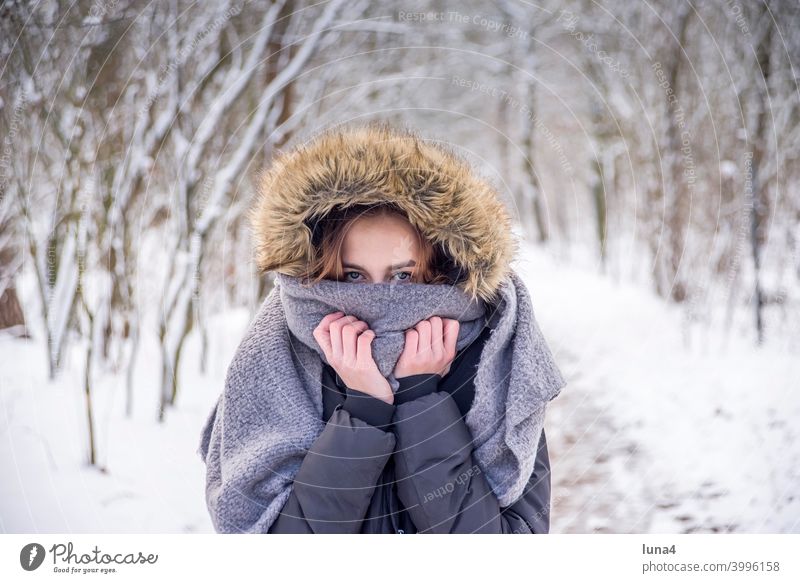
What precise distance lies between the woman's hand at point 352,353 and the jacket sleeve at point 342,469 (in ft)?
0.05

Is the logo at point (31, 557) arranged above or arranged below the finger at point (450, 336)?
below

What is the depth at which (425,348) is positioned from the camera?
740mm

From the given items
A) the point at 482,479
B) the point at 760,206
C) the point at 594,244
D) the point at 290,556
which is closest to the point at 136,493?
the point at 290,556

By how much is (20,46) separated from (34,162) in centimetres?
38

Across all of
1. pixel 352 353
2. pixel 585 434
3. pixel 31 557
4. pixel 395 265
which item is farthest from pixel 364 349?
pixel 585 434

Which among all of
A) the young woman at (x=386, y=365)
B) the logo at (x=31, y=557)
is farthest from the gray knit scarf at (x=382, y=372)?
the logo at (x=31, y=557)

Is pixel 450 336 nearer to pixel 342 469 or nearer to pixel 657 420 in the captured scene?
pixel 342 469

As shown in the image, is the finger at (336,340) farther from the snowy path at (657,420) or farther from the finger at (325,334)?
the snowy path at (657,420)

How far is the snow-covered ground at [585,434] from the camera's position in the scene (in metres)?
1.08

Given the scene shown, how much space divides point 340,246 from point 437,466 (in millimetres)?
301

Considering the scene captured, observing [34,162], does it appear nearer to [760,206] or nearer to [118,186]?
[118,186]

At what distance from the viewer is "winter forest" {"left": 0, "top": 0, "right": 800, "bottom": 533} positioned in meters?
1.17

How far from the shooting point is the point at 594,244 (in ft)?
10.2

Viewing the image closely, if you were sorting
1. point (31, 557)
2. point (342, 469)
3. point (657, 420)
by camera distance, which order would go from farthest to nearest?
point (657, 420)
point (31, 557)
point (342, 469)
